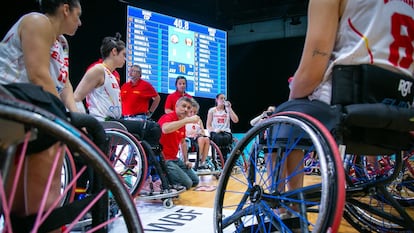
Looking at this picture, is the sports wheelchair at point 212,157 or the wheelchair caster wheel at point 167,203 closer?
the wheelchair caster wheel at point 167,203

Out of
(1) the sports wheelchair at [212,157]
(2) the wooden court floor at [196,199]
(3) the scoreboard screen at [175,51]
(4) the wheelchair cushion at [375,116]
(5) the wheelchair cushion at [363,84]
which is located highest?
(3) the scoreboard screen at [175,51]

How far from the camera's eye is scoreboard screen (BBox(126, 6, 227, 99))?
5.09 metres

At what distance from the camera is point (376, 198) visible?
137cm

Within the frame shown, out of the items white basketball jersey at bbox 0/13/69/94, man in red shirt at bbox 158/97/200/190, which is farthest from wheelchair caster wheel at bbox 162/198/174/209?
white basketball jersey at bbox 0/13/69/94

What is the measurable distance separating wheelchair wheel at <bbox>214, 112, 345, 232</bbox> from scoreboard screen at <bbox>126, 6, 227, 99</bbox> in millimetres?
4059

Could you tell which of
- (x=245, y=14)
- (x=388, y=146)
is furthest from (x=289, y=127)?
(x=245, y=14)

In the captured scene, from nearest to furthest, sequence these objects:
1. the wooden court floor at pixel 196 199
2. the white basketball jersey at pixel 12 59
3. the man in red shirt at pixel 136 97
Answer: the white basketball jersey at pixel 12 59 < the wooden court floor at pixel 196 199 < the man in red shirt at pixel 136 97

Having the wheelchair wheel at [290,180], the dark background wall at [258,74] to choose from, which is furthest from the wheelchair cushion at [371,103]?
the dark background wall at [258,74]

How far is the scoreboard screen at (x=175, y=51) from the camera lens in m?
5.09

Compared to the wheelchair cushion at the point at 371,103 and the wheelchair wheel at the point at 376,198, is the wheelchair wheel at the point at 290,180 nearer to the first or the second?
the wheelchair cushion at the point at 371,103

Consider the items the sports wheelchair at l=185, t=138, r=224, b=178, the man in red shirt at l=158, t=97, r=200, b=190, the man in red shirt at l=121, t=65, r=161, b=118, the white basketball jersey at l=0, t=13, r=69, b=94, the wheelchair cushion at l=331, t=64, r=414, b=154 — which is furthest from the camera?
the sports wheelchair at l=185, t=138, r=224, b=178

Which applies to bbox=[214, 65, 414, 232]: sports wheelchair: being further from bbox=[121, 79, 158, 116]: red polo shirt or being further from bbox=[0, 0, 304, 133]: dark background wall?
bbox=[0, 0, 304, 133]: dark background wall

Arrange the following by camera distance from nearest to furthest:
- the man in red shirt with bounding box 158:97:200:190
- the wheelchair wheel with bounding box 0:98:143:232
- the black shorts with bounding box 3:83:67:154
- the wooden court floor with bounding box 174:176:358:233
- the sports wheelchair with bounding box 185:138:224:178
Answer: the wheelchair wheel with bounding box 0:98:143:232, the black shorts with bounding box 3:83:67:154, the wooden court floor with bounding box 174:176:358:233, the man in red shirt with bounding box 158:97:200:190, the sports wheelchair with bounding box 185:138:224:178

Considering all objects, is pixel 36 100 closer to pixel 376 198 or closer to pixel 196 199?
pixel 376 198
